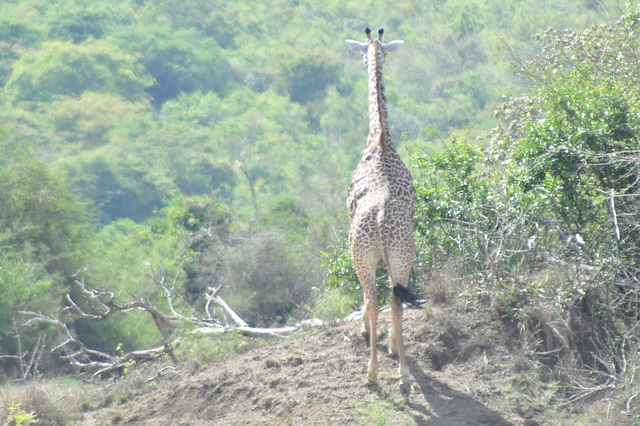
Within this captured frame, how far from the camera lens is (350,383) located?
6578mm

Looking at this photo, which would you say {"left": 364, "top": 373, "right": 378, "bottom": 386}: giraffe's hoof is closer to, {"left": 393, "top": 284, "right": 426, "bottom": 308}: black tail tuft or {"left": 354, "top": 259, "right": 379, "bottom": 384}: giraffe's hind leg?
{"left": 354, "top": 259, "right": 379, "bottom": 384}: giraffe's hind leg

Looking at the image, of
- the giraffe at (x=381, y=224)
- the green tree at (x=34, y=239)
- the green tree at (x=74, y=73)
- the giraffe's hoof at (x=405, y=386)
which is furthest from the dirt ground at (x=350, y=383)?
the green tree at (x=74, y=73)

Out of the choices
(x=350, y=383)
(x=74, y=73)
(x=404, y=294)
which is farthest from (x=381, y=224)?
(x=74, y=73)

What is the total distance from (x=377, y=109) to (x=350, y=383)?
269 centimetres

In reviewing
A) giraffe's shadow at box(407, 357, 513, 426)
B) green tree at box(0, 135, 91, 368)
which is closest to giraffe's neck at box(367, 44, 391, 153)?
giraffe's shadow at box(407, 357, 513, 426)

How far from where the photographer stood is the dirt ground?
6.14m

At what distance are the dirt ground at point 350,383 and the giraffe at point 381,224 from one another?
251mm

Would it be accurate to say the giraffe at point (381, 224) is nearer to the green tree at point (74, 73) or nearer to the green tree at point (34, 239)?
the green tree at point (34, 239)

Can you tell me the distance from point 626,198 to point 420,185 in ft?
7.39

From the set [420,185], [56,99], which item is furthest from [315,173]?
[420,185]

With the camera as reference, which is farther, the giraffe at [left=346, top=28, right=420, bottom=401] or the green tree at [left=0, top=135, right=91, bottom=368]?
the green tree at [left=0, top=135, right=91, bottom=368]

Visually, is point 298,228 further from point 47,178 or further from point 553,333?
point 553,333

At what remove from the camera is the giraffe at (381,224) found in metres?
6.23

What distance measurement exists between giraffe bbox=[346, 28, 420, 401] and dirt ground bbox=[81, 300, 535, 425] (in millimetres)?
251
